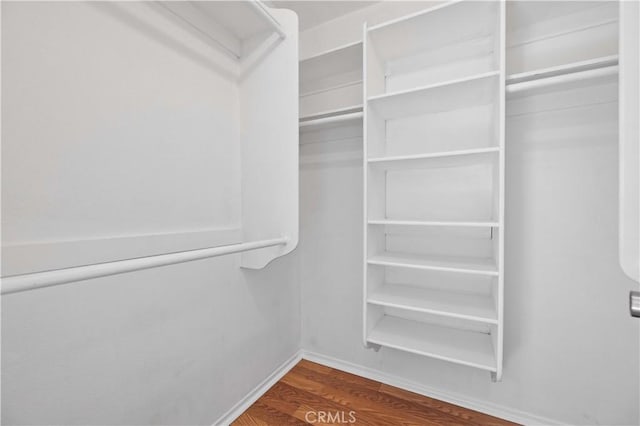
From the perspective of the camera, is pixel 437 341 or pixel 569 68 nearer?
pixel 569 68

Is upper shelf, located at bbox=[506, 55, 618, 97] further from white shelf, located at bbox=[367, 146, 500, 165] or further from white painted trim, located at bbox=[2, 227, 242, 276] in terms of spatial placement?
white painted trim, located at bbox=[2, 227, 242, 276]

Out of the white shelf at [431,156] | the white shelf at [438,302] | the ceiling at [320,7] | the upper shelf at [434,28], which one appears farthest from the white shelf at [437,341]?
the ceiling at [320,7]

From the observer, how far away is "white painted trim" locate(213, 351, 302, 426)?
134 centimetres

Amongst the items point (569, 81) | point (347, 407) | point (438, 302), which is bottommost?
point (347, 407)

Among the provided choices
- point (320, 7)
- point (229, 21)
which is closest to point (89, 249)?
point (229, 21)

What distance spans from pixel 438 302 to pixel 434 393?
61 cm

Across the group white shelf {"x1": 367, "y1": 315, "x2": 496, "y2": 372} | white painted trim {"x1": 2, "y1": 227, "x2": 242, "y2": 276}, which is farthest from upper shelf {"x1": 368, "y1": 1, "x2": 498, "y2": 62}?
white shelf {"x1": 367, "y1": 315, "x2": 496, "y2": 372}

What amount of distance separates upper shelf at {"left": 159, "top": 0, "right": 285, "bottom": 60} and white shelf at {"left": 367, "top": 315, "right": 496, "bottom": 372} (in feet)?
5.10

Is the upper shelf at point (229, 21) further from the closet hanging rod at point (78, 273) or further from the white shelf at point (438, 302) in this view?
the white shelf at point (438, 302)

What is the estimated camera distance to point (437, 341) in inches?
53.0

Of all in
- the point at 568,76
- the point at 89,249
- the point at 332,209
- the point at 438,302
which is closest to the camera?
the point at 89,249

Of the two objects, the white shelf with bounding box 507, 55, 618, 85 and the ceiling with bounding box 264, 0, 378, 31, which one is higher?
the ceiling with bounding box 264, 0, 378, 31

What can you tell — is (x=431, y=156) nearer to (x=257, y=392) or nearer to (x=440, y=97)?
(x=440, y=97)

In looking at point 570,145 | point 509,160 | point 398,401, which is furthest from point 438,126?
point 398,401
